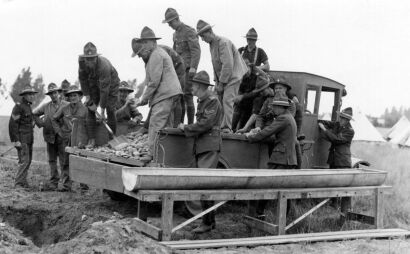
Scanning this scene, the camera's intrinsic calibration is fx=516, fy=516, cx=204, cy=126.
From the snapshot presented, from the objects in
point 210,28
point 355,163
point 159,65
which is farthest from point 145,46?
point 355,163

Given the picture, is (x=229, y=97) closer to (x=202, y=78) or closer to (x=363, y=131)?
(x=202, y=78)

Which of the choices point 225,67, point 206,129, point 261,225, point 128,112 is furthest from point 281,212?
point 128,112

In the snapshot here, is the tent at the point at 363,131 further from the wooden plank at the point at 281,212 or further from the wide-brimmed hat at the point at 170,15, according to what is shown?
the wooden plank at the point at 281,212

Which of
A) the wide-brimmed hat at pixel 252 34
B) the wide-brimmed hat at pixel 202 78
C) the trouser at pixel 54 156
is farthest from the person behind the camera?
the trouser at pixel 54 156

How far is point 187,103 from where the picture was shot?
945 cm

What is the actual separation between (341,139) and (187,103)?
2.82 m

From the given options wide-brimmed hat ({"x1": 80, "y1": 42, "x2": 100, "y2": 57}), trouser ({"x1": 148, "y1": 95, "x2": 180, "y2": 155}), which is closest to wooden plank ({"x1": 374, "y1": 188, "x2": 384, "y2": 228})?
trouser ({"x1": 148, "y1": 95, "x2": 180, "y2": 155})

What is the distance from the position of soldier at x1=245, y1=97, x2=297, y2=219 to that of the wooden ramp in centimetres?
99

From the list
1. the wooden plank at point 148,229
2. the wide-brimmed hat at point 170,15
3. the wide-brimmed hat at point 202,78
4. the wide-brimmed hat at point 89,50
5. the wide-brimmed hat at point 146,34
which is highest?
the wide-brimmed hat at point 170,15

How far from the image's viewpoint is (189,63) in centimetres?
911

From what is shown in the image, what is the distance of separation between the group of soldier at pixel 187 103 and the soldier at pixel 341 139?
21 millimetres

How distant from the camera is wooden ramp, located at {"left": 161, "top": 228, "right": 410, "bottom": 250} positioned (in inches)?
232

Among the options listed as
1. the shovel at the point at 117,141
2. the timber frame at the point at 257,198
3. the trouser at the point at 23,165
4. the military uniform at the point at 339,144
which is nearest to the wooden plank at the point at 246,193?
the timber frame at the point at 257,198

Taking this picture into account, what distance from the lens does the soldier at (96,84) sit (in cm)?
825
